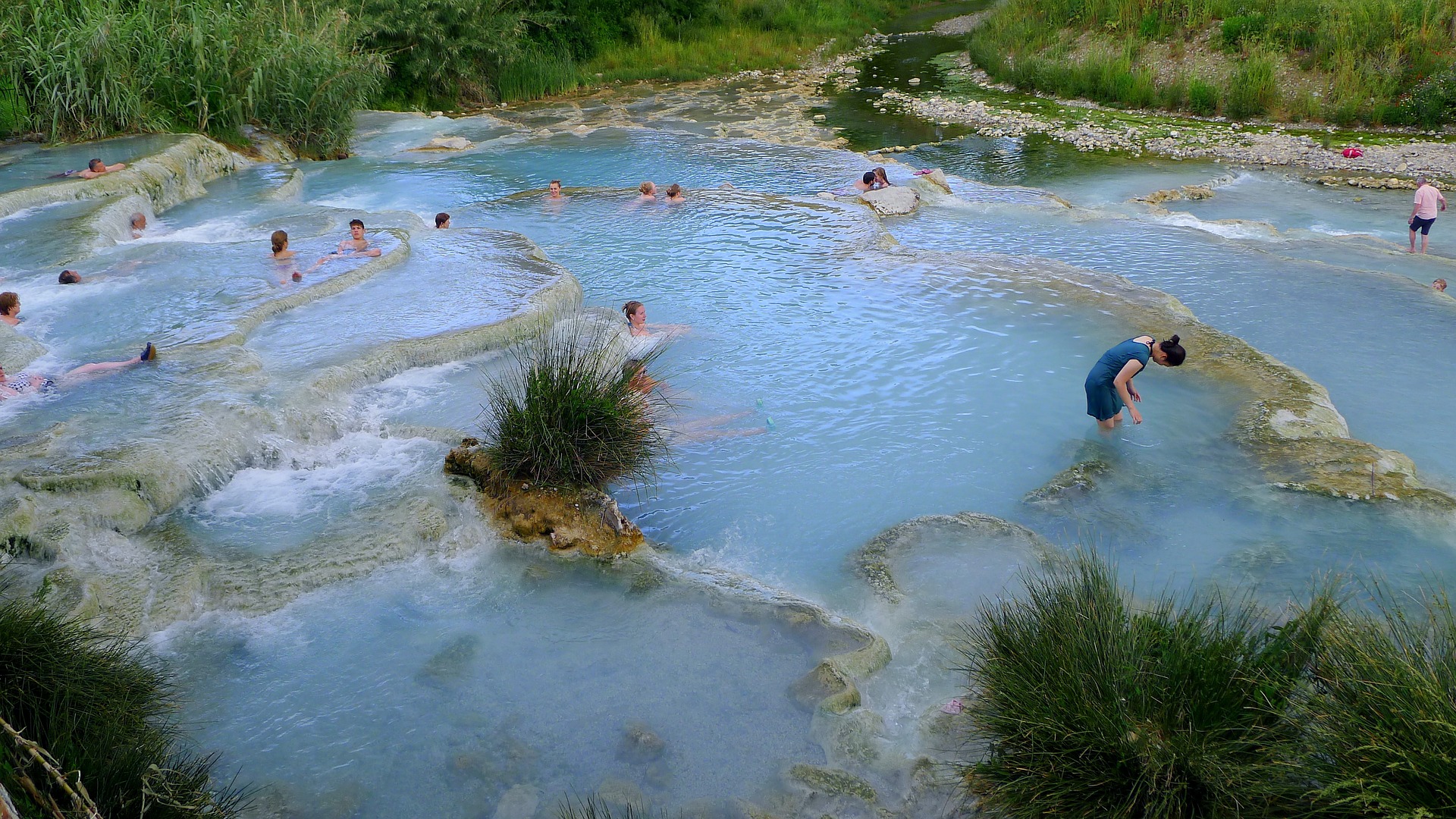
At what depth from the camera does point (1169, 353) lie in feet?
21.0

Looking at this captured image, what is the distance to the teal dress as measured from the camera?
6621 mm

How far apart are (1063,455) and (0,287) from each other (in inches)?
365

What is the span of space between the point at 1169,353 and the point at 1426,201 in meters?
6.10

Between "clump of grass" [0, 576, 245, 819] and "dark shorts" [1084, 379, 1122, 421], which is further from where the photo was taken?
"dark shorts" [1084, 379, 1122, 421]

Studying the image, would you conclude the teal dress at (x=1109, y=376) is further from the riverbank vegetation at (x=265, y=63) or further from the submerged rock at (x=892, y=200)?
the riverbank vegetation at (x=265, y=63)

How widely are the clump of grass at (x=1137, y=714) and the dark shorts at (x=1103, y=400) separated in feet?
10.3

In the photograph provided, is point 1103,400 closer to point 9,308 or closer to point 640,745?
point 640,745

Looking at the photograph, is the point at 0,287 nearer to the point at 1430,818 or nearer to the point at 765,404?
the point at 765,404

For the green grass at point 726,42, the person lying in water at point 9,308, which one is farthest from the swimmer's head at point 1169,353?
the green grass at point 726,42

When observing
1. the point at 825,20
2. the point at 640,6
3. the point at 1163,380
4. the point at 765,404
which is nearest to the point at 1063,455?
the point at 1163,380

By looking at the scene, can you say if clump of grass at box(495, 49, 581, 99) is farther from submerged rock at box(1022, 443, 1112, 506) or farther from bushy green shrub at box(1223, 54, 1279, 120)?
submerged rock at box(1022, 443, 1112, 506)

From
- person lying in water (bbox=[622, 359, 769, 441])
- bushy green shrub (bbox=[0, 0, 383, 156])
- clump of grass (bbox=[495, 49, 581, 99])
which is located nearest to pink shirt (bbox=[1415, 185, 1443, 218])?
person lying in water (bbox=[622, 359, 769, 441])

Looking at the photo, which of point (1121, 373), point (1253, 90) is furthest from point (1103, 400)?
point (1253, 90)

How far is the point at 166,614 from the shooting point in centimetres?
484
